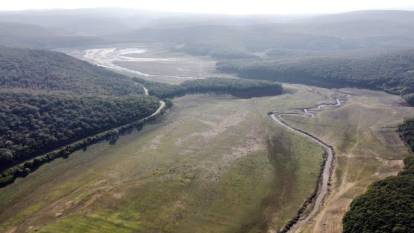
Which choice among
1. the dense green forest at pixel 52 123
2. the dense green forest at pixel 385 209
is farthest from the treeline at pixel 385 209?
the dense green forest at pixel 52 123

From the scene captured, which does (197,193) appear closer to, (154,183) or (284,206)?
(154,183)

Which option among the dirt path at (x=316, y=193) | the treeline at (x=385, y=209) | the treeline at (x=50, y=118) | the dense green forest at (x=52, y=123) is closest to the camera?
the treeline at (x=385, y=209)

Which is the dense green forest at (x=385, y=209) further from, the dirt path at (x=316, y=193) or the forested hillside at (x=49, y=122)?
the forested hillside at (x=49, y=122)

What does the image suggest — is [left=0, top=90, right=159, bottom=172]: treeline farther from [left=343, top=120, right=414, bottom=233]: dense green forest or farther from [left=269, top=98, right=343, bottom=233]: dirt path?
[left=343, top=120, right=414, bottom=233]: dense green forest

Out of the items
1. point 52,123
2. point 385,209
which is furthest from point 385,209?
point 52,123

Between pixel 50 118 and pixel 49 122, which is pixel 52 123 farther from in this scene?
pixel 50 118

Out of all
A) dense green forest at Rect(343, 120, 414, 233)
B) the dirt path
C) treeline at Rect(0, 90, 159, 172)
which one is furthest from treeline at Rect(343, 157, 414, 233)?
treeline at Rect(0, 90, 159, 172)

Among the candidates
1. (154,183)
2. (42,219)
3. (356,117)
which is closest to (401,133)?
(356,117)
